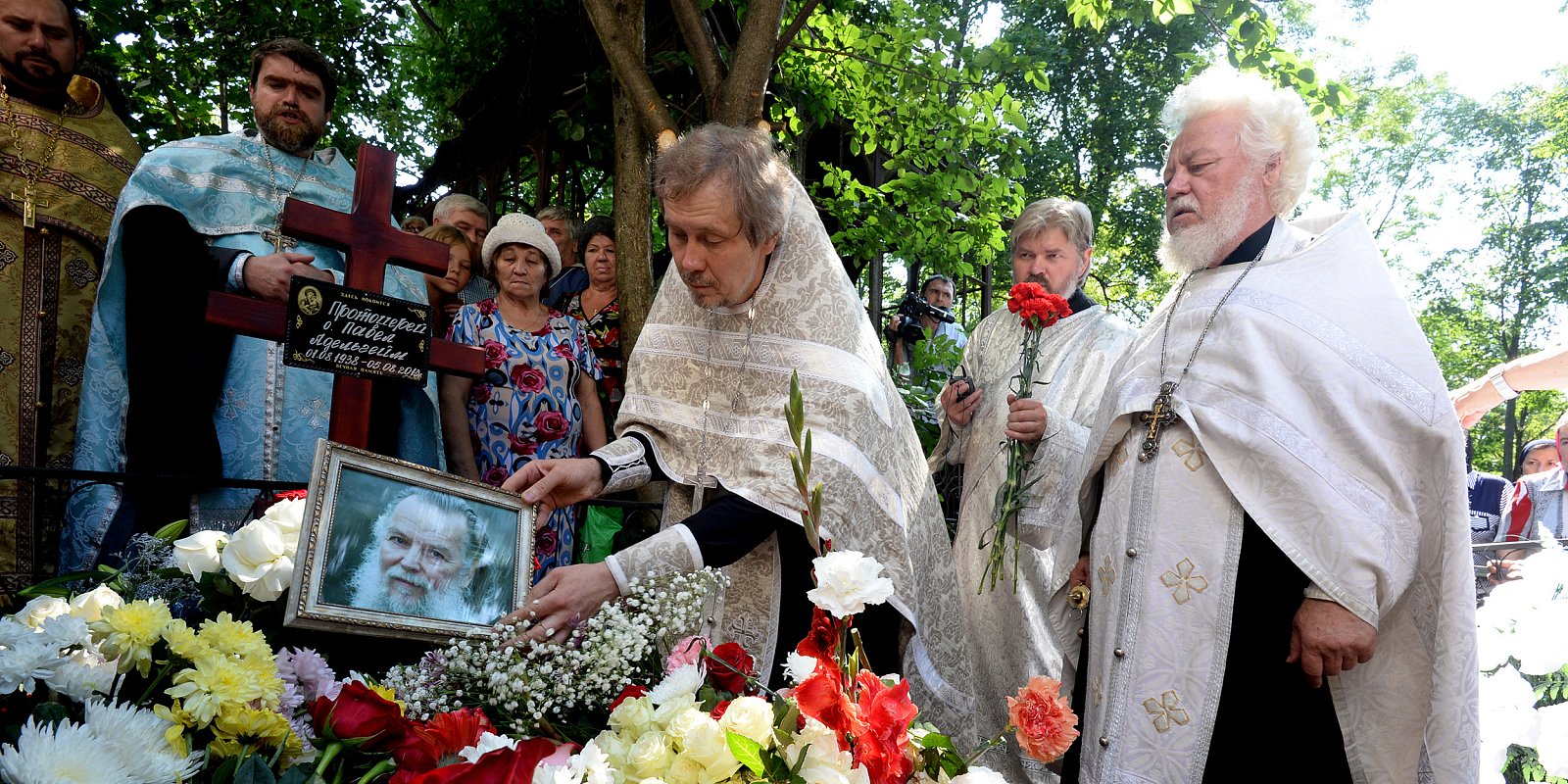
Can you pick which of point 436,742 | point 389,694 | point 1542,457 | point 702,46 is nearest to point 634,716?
point 436,742

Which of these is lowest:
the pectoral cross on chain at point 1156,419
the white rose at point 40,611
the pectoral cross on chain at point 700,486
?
the white rose at point 40,611

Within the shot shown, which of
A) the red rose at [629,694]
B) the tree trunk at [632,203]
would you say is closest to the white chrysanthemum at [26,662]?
the red rose at [629,694]

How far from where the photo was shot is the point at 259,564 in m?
1.69

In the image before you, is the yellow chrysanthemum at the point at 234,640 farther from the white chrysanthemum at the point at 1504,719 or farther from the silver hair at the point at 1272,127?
the white chrysanthemum at the point at 1504,719

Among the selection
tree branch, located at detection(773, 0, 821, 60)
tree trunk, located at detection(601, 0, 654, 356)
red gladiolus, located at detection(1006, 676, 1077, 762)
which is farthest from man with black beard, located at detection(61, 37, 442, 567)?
tree branch, located at detection(773, 0, 821, 60)

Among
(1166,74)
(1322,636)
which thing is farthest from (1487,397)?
(1166,74)

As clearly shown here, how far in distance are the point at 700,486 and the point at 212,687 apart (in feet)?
4.49

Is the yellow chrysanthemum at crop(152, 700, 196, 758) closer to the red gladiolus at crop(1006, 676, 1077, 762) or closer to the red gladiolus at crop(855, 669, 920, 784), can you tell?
the red gladiolus at crop(855, 669, 920, 784)

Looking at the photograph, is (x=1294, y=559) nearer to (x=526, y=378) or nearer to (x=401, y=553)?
(x=401, y=553)

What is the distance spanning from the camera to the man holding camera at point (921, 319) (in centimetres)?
1011

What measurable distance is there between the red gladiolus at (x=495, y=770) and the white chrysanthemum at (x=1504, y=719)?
2.78 meters

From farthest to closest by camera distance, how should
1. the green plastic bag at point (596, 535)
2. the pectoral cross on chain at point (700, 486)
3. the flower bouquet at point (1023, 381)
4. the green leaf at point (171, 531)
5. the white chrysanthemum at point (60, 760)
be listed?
the green plastic bag at point (596, 535)
the flower bouquet at point (1023, 381)
the pectoral cross on chain at point (700, 486)
the green leaf at point (171, 531)
the white chrysanthemum at point (60, 760)

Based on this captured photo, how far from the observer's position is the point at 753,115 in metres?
5.10

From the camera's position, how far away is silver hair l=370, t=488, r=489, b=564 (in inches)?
69.7
